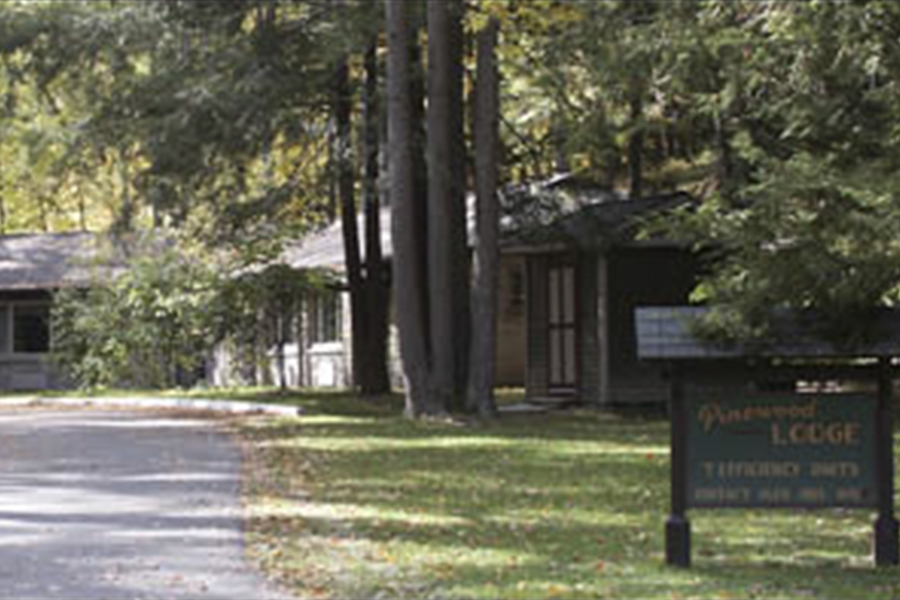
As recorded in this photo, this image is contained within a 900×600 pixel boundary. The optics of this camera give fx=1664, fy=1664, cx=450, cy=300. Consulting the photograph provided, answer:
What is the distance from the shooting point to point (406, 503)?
1484 cm

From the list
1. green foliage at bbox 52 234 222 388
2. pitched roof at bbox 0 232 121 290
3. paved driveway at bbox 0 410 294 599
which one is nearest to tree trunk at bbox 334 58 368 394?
green foliage at bbox 52 234 222 388

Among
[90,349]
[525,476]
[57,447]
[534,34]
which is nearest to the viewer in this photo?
[525,476]

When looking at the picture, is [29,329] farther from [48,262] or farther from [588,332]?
[588,332]

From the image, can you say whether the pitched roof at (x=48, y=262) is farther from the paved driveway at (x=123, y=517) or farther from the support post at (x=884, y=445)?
the support post at (x=884, y=445)

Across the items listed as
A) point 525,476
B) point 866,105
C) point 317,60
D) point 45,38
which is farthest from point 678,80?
point 45,38

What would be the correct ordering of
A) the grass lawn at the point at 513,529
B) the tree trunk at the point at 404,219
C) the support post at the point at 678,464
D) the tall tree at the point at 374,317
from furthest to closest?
the tall tree at the point at 374,317 → the tree trunk at the point at 404,219 → the support post at the point at 678,464 → the grass lawn at the point at 513,529

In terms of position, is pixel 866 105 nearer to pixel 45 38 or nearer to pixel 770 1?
pixel 770 1

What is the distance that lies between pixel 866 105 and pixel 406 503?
18.9ft

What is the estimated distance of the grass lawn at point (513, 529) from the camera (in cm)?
1030

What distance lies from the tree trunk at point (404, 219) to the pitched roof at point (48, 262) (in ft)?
48.7

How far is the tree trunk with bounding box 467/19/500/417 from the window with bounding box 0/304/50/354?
860 inches

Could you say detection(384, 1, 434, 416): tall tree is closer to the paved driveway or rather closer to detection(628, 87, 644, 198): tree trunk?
the paved driveway

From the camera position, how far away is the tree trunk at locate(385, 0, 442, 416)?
24469 mm

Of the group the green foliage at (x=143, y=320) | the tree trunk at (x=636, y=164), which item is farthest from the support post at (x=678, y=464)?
the green foliage at (x=143, y=320)
